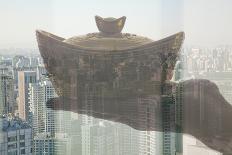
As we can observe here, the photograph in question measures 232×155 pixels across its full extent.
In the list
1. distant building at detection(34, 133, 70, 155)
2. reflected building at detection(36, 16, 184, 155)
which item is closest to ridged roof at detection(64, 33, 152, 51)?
reflected building at detection(36, 16, 184, 155)

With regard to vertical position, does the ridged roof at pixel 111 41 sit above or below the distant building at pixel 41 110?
above

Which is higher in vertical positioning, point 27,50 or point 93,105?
point 27,50

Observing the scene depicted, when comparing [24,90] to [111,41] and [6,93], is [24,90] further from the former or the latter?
[111,41]

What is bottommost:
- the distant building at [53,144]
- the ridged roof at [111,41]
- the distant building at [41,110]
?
the distant building at [53,144]

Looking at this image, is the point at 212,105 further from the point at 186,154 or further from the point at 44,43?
the point at 44,43

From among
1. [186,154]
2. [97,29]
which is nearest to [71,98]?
[97,29]

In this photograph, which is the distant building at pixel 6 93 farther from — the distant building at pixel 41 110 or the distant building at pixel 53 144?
the distant building at pixel 53 144

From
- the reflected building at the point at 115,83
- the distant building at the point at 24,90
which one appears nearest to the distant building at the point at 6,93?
the distant building at the point at 24,90
